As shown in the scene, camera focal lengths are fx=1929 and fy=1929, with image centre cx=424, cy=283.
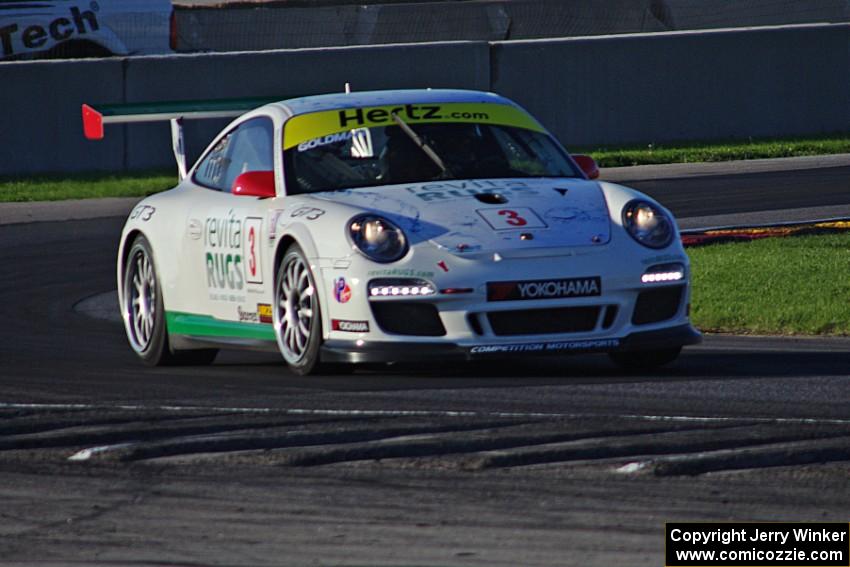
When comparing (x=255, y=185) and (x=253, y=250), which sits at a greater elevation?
(x=255, y=185)

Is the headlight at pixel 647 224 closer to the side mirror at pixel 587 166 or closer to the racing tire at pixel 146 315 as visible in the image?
the side mirror at pixel 587 166

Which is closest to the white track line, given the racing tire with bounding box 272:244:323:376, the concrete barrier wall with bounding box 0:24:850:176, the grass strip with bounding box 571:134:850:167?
the racing tire with bounding box 272:244:323:376

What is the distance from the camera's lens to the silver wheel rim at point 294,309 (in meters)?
8.44

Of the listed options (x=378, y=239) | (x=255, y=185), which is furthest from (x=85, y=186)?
(x=378, y=239)

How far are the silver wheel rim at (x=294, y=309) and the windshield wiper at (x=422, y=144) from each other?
3.05ft

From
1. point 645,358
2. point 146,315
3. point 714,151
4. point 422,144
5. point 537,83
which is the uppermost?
point 422,144

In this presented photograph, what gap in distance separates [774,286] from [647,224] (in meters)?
3.46

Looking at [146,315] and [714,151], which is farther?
[714,151]

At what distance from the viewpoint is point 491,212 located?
834 cm

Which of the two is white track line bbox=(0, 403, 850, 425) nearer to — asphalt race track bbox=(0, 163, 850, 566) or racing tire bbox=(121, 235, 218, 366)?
asphalt race track bbox=(0, 163, 850, 566)

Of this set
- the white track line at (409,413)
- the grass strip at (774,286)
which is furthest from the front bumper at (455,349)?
the grass strip at (774,286)

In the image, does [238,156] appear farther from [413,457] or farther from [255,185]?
[413,457]

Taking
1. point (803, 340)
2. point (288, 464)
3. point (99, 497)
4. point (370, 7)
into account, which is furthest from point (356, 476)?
point (370, 7)

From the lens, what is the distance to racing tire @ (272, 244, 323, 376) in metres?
8.37
